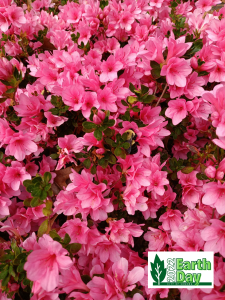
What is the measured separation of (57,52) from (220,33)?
1.04 m

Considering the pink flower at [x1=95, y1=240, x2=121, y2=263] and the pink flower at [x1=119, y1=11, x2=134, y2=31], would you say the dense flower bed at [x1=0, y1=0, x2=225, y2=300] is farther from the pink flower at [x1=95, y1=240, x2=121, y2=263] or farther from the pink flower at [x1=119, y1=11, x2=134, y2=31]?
the pink flower at [x1=119, y1=11, x2=134, y2=31]

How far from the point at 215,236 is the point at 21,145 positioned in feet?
3.53

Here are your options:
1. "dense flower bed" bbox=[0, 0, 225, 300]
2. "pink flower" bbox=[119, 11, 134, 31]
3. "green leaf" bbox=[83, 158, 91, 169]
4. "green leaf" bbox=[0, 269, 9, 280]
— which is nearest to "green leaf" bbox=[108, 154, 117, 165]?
"dense flower bed" bbox=[0, 0, 225, 300]

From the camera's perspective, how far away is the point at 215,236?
3.24ft

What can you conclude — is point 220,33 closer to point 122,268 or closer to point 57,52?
point 57,52

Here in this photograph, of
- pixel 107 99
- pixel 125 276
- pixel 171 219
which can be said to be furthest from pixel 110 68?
pixel 125 276

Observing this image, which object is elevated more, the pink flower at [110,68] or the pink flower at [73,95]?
the pink flower at [110,68]

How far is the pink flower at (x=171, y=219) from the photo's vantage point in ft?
4.40

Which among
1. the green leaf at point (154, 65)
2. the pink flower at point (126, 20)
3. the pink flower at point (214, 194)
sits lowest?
the pink flower at point (214, 194)

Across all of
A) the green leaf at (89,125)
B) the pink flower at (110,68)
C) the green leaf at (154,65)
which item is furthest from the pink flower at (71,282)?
the green leaf at (154,65)

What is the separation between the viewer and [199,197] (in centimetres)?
133

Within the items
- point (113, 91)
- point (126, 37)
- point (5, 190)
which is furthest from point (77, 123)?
point (126, 37)

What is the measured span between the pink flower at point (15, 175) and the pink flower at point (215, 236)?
94cm

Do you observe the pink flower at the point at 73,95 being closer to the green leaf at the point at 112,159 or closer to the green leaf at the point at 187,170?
the green leaf at the point at 112,159
